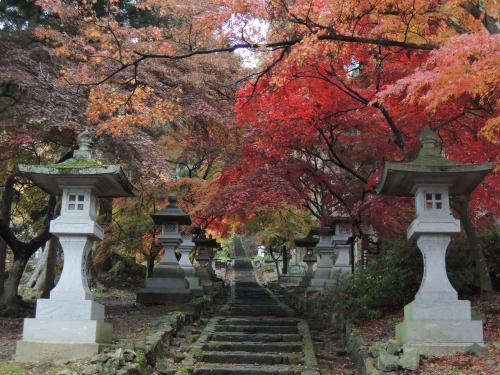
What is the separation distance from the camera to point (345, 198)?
13.8 m

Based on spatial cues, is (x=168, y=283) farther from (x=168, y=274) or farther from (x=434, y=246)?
(x=434, y=246)

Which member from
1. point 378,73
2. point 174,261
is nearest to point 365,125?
point 378,73

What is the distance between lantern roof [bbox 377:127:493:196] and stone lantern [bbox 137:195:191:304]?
8.82m

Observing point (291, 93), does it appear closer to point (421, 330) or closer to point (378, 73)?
point (378, 73)

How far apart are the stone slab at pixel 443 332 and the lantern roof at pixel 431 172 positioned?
204 centimetres

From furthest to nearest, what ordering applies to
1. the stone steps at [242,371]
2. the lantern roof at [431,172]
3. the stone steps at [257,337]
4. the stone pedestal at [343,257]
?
1. the stone pedestal at [343,257]
2. the stone steps at [257,337]
3. the stone steps at [242,371]
4. the lantern roof at [431,172]

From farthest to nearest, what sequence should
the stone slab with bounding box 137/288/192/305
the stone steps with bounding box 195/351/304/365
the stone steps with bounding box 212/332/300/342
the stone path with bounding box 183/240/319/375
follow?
the stone slab with bounding box 137/288/192/305
the stone steps with bounding box 212/332/300/342
the stone steps with bounding box 195/351/304/365
the stone path with bounding box 183/240/319/375

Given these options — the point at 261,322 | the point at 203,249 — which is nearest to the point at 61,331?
the point at 261,322

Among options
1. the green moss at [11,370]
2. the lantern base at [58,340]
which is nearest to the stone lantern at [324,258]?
the lantern base at [58,340]

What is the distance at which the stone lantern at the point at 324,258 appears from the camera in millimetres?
17250

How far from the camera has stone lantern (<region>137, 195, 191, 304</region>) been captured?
15.1m

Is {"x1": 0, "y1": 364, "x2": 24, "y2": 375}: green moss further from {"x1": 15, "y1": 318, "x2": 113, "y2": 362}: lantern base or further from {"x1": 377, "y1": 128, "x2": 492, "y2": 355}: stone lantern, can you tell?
{"x1": 377, "y1": 128, "x2": 492, "y2": 355}: stone lantern

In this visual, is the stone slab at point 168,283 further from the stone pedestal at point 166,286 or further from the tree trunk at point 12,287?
the tree trunk at point 12,287

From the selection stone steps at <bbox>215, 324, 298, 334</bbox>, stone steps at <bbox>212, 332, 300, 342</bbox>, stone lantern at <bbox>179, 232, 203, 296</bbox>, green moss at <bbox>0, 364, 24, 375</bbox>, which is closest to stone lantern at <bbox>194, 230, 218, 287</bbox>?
stone lantern at <bbox>179, 232, 203, 296</bbox>
